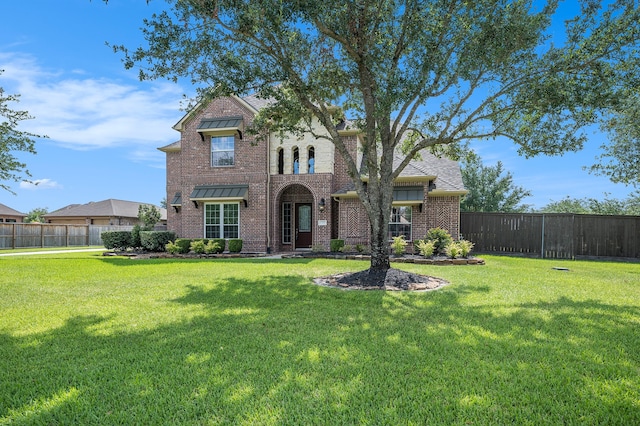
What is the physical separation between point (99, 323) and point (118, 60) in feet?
20.6

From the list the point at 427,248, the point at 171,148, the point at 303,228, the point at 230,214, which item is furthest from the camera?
the point at 171,148

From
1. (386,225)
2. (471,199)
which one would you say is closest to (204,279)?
(386,225)

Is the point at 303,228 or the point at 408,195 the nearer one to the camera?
the point at 408,195

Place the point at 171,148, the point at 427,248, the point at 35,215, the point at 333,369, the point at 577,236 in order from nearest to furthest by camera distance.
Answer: the point at 333,369, the point at 427,248, the point at 577,236, the point at 171,148, the point at 35,215

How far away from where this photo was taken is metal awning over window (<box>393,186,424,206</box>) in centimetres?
1545

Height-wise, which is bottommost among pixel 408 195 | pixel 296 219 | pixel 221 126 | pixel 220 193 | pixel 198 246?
pixel 198 246

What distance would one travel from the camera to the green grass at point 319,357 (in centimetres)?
287

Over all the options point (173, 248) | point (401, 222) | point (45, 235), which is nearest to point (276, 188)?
point (173, 248)

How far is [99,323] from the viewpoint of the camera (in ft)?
17.5

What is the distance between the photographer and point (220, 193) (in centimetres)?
1712

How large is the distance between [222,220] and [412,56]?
12.1 meters

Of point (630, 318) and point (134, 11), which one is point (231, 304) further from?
point (134, 11)

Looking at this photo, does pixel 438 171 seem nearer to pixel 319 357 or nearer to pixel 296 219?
pixel 296 219

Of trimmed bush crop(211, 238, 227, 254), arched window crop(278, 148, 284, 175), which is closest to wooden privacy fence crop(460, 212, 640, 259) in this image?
arched window crop(278, 148, 284, 175)
